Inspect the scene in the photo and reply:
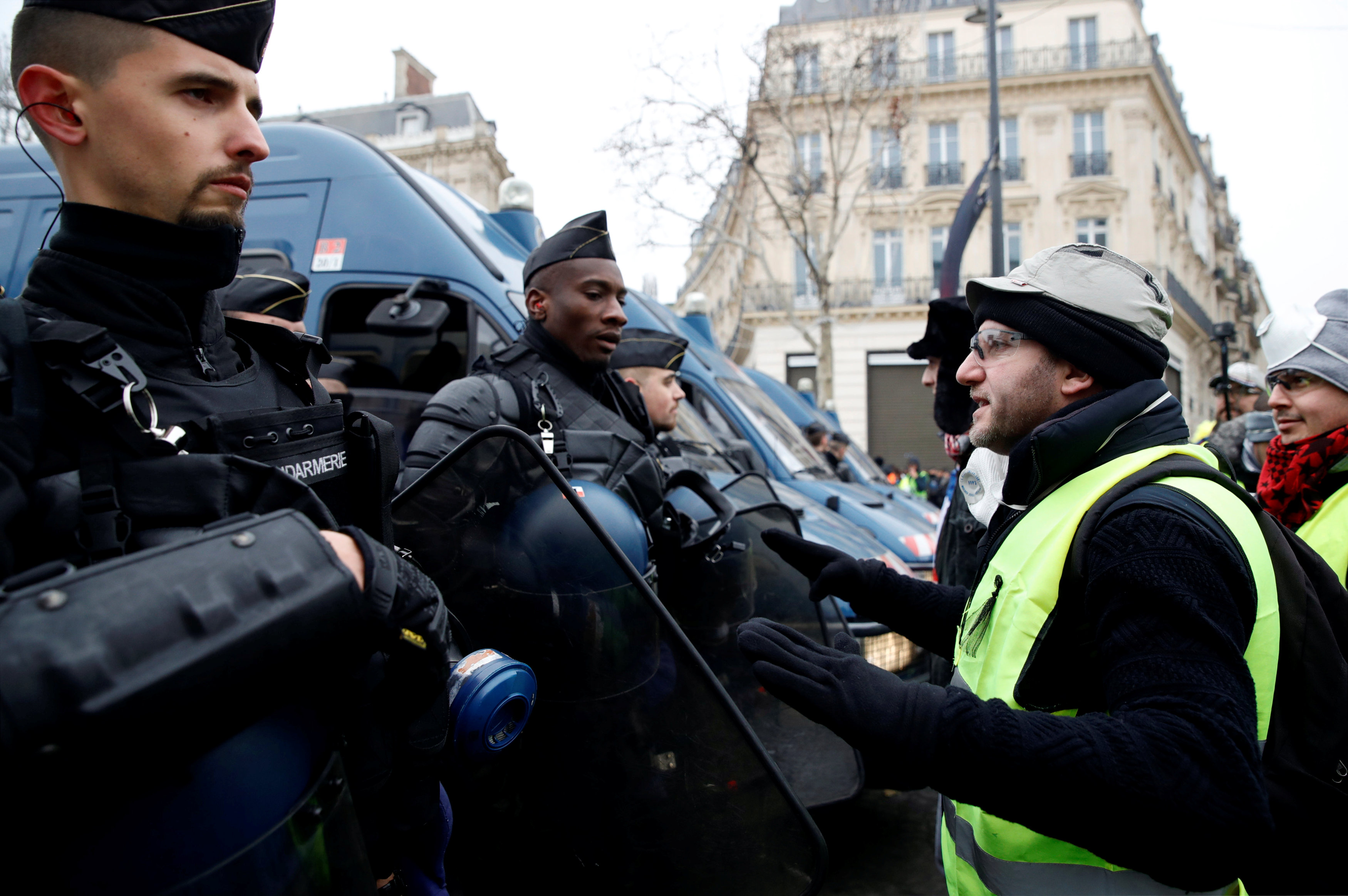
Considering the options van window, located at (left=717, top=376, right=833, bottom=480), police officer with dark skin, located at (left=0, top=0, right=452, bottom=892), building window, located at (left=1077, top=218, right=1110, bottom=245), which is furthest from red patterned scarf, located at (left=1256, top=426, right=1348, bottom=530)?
building window, located at (left=1077, top=218, right=1110, bottom=245)

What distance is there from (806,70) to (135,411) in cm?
2925

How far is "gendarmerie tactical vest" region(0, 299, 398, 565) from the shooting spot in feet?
3.14

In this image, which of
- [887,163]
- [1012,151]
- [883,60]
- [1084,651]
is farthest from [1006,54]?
[1084,651]

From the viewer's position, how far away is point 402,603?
1040mm

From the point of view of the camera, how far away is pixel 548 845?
1.68 meters

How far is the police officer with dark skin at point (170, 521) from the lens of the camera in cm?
77

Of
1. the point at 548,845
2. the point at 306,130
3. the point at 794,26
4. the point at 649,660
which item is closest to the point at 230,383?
the point at 649,660

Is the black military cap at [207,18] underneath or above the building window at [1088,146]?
underneath

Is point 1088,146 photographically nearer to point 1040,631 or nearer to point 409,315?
point 409,315

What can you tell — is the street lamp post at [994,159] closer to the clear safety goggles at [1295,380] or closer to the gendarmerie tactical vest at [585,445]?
the clear safety goggles at [1295,380]

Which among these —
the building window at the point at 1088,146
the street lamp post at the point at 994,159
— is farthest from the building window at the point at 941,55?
the street lamp post at the point at 994,159

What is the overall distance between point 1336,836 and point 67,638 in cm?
193

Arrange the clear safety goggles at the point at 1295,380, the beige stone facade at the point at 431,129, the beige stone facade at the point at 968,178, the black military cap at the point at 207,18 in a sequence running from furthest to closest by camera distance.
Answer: the beige stone facade at the point at 431,129, the beige stone facade at the point at 968,178, the clear safety goggles at the point at 1295,380, the black military cap at the point at 207,18

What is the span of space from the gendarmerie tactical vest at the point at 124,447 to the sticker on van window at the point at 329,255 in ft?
11.1
